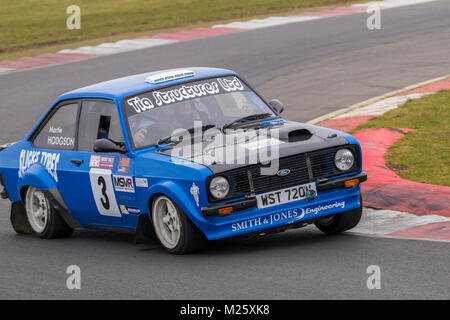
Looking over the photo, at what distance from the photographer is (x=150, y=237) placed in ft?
26.6

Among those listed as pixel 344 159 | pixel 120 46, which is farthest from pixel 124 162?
pixel 120 46

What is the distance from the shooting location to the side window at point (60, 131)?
29.8 feet

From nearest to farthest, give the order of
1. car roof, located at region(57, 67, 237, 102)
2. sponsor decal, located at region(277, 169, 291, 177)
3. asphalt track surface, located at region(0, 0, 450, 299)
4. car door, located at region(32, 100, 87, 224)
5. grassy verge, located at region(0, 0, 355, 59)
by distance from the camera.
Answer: asphalt track surface, located at region(0, 0, 450, 299)
sponsor decal, located at region(277, 169, 291, 177)
car roof, located at region(57, 67, 237, 102)
car door, located at region(32, 100, 87, 224)
grassy verge, located at region(0, 0, 355, 59)

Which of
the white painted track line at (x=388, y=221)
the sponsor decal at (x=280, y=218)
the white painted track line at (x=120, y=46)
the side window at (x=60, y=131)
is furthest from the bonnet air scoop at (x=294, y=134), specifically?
the white painted track line at (x=120, y=46)

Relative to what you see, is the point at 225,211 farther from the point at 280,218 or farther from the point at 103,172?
the point at 103,172

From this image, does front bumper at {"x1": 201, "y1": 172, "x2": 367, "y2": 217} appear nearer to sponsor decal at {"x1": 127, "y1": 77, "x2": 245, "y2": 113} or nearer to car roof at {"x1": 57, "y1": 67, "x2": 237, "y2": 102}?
sponsor decal at {"x1": 127, "y1": 77, "x2": 245, "y2": 113}

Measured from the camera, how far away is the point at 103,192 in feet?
27.8

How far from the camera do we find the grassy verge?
29703mm

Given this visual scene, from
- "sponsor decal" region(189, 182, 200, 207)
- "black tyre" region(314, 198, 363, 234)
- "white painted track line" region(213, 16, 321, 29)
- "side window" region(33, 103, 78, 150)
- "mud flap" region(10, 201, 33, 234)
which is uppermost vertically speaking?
"white painted track line" region(213, 16, 321, 29)

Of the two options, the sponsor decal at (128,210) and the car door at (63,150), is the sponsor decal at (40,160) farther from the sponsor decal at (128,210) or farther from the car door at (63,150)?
the sponsor decal at (128,210)

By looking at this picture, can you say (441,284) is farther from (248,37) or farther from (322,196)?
(248,37)

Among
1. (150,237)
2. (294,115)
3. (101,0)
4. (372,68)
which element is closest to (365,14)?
(372,68)

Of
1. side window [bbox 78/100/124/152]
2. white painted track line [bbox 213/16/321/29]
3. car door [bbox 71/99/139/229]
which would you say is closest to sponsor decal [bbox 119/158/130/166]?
car door [bbox 71/99/139/229]

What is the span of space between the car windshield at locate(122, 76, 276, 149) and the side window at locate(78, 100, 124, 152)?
0.19 m
